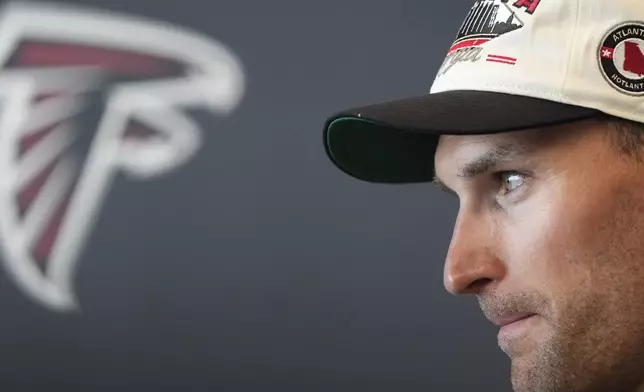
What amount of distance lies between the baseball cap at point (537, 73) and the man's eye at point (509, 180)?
64mm

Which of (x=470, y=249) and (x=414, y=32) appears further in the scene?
(x=414, y=32)

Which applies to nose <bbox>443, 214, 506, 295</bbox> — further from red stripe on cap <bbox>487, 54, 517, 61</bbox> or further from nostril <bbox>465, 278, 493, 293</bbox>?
red stripe on cap <bbox>487, 54, 517, 61</bbox>

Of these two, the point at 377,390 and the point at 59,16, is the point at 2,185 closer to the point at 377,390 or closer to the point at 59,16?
the point at 59,16

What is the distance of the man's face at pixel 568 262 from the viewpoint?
610mm

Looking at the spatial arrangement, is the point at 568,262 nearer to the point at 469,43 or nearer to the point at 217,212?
the point at 469,43

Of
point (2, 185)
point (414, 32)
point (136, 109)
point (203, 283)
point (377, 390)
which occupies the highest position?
point (414, 32)

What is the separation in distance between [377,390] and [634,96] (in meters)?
0.91

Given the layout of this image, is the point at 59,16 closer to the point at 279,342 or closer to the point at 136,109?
the point at 136,109

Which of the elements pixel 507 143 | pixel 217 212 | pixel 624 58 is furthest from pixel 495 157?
pixel 217 212

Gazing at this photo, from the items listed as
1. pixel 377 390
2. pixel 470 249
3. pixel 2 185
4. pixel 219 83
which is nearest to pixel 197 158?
pixel 219 83

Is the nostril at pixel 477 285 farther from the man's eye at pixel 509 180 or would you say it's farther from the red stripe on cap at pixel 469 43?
the red stripe on cap at pixel 469 43

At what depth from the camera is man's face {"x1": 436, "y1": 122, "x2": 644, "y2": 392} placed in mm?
610

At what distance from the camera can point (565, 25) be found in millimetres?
614

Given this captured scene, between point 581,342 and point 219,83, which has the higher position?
point 219,83
